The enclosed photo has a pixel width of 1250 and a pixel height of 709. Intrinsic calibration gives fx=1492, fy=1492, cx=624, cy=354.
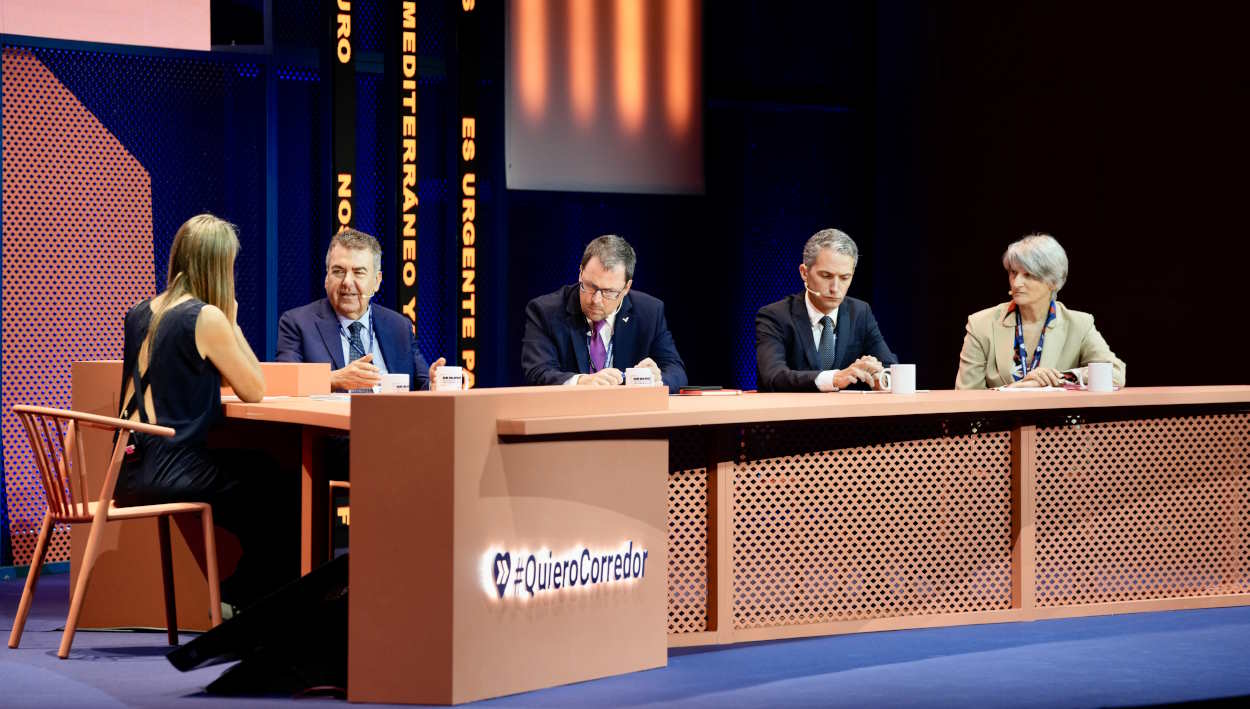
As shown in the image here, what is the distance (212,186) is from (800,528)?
3.32 meters

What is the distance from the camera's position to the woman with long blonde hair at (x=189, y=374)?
4.34 meters

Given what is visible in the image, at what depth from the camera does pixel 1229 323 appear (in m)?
5.80

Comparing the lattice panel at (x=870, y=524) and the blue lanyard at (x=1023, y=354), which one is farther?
the blue lanyard at (x=1023, y=354)

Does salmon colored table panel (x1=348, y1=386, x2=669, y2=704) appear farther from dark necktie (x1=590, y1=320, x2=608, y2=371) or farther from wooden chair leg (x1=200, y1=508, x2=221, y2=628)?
dark necktie (x1=590, y1=320, x2=608, y2=371)

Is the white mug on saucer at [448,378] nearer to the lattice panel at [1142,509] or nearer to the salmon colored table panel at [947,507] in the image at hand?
the salmon colored table panel at [947,507]

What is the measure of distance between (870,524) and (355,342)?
2015mm

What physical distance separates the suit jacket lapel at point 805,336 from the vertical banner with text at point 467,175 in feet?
4.57

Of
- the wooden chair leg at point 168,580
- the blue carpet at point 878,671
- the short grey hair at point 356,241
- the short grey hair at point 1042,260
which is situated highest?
the short grey hair at point 356,241

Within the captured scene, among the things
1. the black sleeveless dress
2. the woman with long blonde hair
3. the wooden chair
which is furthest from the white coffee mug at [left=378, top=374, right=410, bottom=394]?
the wooden chair

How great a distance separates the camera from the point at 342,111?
5.87 metres

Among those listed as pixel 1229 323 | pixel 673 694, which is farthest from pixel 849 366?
pixel 673 694

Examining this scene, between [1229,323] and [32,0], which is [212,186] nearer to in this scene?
[32,0]

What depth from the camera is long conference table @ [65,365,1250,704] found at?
11.9ft

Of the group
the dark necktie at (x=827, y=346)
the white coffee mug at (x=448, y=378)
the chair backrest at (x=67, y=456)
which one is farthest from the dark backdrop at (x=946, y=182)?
the chair backrest at (x=67, y=456)
